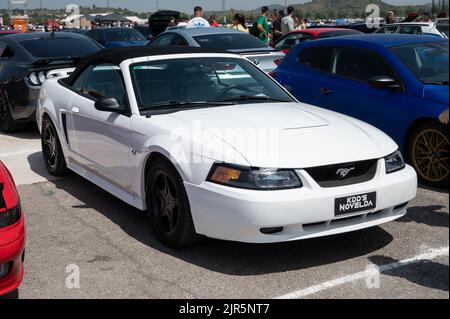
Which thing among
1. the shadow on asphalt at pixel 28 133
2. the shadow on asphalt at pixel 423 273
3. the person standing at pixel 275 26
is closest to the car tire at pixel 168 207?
the shadow on asphalt at pixel 423 273

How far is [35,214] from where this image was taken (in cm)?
547

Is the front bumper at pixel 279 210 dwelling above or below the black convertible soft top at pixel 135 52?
below

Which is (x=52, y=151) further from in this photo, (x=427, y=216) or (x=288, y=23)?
(x=288, y=23)

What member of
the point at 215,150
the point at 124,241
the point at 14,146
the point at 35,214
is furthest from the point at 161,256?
the point at 14,146

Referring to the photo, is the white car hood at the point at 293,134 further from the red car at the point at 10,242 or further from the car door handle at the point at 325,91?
the car door handle at the point at 325,91

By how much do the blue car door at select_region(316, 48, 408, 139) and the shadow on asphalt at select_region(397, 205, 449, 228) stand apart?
1.15 m

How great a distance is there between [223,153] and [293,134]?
1.93 ft

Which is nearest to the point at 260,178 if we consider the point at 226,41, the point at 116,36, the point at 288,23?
the point at 226,41

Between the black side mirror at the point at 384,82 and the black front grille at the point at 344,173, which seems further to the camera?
the black side mirror at the point at 384,82

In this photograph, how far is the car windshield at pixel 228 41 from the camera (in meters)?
10.6

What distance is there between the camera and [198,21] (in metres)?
14.1

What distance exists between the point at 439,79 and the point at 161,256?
364 centimetres

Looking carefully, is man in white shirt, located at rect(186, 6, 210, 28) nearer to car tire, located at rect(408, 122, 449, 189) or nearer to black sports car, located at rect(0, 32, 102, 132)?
black sports car, located at rect(0, 32, 102, 132)

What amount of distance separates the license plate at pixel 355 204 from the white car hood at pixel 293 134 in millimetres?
257
